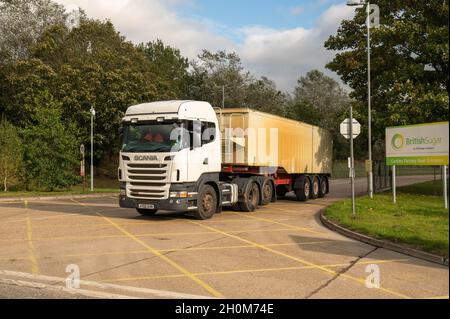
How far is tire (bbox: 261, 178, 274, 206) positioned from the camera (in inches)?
675

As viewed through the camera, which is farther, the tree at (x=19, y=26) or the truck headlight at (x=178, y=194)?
the tree at (x=19, y=26)

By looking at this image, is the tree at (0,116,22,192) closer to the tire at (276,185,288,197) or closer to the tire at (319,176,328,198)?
the tire at (276,185,288,197)

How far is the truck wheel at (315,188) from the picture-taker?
2195 centimetres

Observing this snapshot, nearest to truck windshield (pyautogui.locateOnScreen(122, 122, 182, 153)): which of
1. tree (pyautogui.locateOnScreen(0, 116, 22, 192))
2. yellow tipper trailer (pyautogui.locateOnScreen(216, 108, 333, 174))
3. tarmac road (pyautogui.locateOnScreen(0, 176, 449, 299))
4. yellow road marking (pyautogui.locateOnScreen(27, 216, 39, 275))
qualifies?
tarmac road (pyautogui.locateOnScreen(0, 176, 449, 299))

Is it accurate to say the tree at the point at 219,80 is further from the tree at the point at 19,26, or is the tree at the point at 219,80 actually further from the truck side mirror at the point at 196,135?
the truck side mirror at the point at 196,135

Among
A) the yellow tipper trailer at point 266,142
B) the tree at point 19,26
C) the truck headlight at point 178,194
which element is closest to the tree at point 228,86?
the tree at point 19,26

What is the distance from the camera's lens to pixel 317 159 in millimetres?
23266

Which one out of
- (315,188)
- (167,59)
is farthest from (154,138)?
(167,59)

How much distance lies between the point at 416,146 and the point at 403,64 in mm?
6508

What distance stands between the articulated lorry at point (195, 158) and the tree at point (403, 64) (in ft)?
19.4

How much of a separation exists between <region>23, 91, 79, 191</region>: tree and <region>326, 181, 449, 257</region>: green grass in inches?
647

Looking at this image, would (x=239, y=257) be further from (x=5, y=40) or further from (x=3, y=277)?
(x=5, y=40)

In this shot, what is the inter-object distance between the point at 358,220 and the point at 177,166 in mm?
5086
